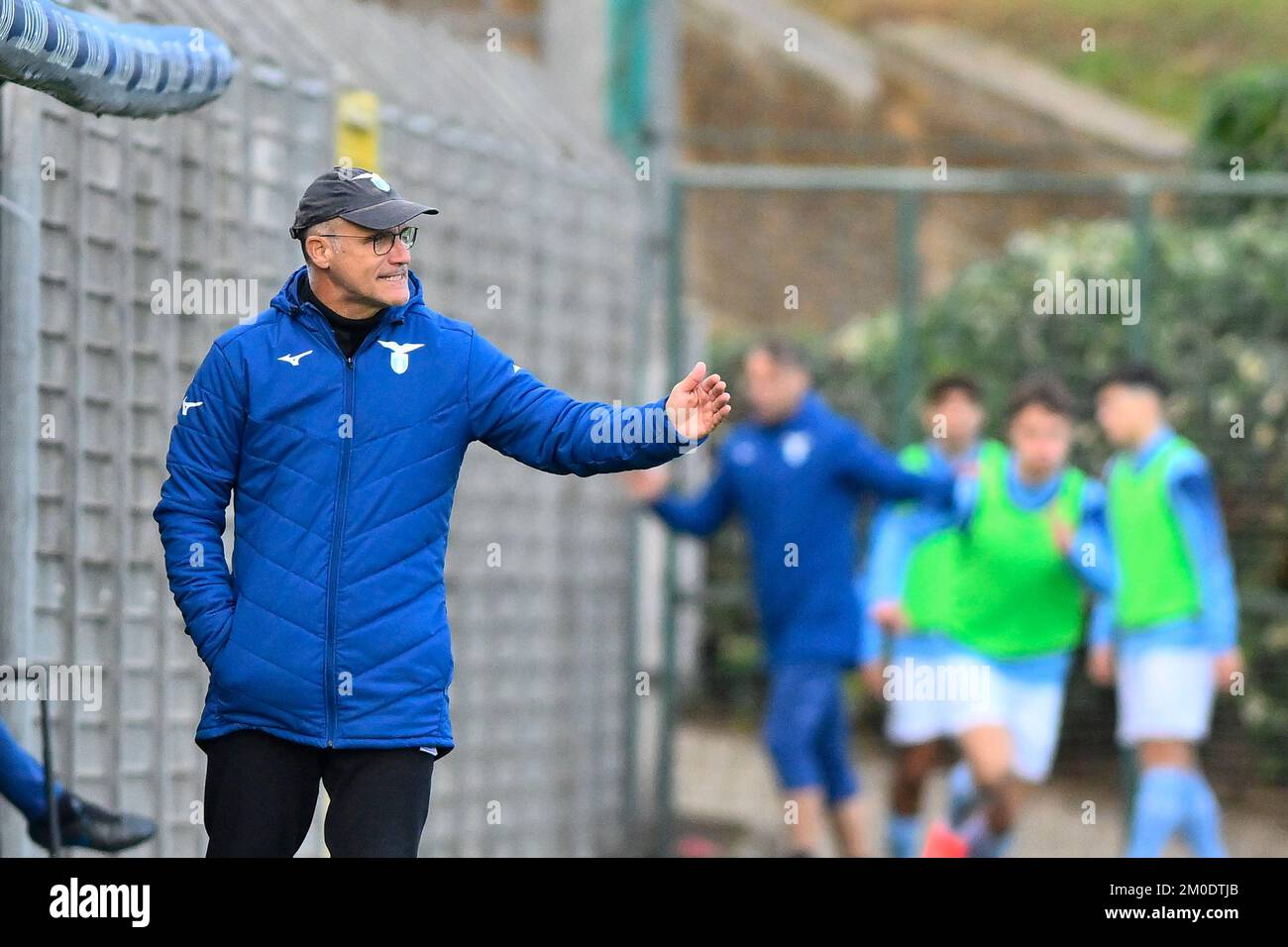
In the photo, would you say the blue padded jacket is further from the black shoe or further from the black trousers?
the black shoe

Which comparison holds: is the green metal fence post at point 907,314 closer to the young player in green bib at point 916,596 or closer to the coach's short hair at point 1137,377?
the young player in green bib at point 916,596

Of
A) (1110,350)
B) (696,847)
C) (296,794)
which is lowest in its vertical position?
(696,847)

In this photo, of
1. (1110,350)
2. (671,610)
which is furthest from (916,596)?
(1110,350)

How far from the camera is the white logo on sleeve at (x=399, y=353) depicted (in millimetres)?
4375

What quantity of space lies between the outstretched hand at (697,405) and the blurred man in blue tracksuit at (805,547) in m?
4.52

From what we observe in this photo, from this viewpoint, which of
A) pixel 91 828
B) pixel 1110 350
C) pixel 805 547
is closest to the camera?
pixel 91 828

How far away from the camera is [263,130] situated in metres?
6.62

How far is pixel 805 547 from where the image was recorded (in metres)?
8.77

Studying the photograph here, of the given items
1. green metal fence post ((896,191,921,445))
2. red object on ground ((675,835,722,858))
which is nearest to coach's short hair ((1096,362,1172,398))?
green metal fence post ((896,191,921,445))

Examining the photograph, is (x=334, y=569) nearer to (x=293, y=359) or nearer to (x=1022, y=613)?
(x=293, y=359)

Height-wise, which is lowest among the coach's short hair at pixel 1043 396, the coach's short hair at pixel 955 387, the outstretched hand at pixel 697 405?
the outstretched hand at pixel 697 405

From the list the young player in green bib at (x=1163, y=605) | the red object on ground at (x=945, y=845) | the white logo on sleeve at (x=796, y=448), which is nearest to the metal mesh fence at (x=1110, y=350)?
the white logo on sleeve at (x=796, y=448)

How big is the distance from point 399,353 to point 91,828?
1454 millimetres

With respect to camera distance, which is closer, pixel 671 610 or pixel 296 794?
pixel 296 794
